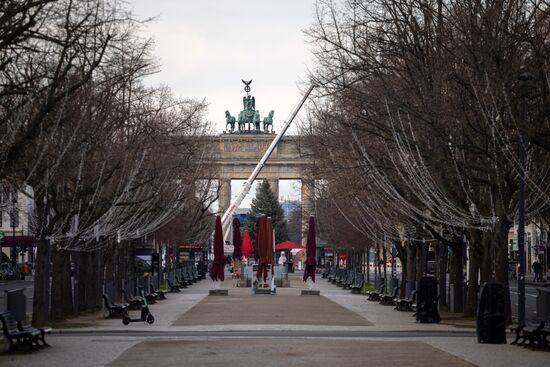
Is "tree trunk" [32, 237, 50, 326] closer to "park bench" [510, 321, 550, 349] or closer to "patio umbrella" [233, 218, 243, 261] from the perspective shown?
"park bench" [510, 321, 550, 349]

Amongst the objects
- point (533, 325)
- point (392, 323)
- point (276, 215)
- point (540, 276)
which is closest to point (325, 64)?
point (392, 323)

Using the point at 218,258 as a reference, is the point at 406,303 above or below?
below

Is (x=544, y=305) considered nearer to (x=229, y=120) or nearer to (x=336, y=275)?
(x=336, y=275)

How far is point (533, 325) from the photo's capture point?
3077 centimetres

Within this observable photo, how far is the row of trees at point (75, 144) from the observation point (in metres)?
25.7

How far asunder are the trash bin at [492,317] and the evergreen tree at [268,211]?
144238 mm

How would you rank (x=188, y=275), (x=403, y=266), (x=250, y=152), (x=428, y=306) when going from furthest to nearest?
1. (x=250, y=152)
2. (x=188, y=275)
3. (x=403, y=266)
4. (x=428, y=306)

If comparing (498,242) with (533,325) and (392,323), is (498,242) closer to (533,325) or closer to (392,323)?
(392,323)

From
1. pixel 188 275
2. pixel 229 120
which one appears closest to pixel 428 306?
pixel 188 275

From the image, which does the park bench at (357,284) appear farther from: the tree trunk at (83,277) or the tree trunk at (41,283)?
the tree trunk at (41,283)

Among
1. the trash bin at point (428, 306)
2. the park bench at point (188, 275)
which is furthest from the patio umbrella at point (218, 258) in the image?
the trash bin at point (428, 306)

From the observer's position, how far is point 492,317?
1243 inches

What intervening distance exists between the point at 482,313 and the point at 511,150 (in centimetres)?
646

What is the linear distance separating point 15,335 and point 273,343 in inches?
226
